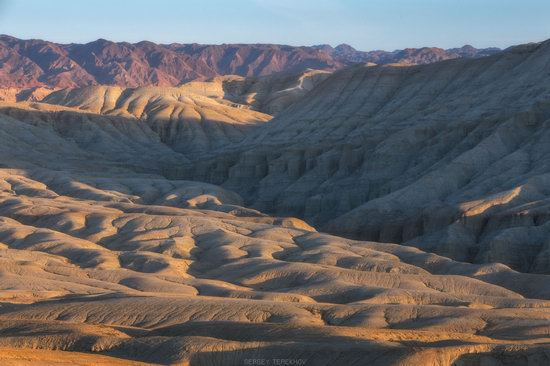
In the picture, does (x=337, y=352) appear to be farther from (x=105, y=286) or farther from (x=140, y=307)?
(x=105, y=286)

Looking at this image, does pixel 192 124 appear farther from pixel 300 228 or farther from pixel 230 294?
pixel 230 294

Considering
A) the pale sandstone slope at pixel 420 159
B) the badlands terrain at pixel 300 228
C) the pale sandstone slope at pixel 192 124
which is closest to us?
the badlands terrain at pixel 300 228

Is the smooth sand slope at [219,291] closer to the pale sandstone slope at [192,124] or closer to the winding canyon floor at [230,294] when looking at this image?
the winding canyon floor at [230,294]

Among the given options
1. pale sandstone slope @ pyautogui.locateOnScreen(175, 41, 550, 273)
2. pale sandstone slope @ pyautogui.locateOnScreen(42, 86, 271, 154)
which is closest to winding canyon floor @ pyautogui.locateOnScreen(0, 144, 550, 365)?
pale sandstone slope @ pyautogui.locateOnScreen(175, 41, 550, 273)

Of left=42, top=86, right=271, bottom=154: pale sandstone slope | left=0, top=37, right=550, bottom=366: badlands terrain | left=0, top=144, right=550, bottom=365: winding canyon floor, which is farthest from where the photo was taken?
left=42, top=86, right=271, bottom=154: pale sandstone slope

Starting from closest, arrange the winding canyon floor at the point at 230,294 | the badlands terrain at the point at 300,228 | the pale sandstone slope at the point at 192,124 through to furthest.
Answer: the winding canyon floor at the point at 230,294 < the badlands terrain at the point at 300,228 < the pale sandstone slope at the point at 192,124

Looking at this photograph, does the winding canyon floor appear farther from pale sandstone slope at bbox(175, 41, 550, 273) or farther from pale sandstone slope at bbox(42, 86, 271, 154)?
pale sandstone slope at bbox(42, 86, 271, 154)

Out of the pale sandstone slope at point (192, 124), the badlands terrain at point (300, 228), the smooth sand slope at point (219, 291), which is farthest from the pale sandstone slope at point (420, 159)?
the pale sandstone slope at point (192, 124)
